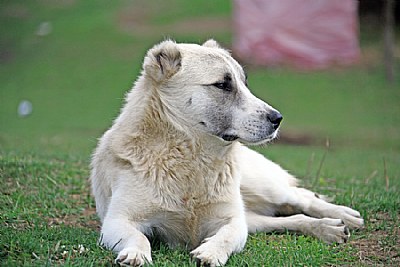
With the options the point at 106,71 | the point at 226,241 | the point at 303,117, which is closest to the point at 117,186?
the point at 226,241

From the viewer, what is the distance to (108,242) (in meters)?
4.80

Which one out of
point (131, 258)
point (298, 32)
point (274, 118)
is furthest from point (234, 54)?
point (131, 258)

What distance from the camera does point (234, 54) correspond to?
25453mm

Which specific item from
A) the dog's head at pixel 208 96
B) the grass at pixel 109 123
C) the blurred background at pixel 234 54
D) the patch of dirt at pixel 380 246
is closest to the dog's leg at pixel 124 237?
the grass at pixel 109 123

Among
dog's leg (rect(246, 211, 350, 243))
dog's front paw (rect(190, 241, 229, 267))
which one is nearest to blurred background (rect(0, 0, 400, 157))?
dog's leg (rect(246, 211, 350, 243))

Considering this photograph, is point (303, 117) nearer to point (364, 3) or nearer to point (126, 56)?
point (126, 56)

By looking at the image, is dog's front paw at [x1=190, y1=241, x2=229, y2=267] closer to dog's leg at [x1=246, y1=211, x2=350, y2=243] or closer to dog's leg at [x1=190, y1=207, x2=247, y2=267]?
dog's leg at [x1=190, y1=207, x2=247, y2=267]

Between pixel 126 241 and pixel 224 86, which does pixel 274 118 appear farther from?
pixel 126 241

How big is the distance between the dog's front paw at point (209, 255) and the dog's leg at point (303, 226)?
45.0 inches

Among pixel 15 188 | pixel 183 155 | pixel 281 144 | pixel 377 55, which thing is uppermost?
pixel 183 155

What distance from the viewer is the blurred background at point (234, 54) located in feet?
59.0

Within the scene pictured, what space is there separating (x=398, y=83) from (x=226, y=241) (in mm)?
19027

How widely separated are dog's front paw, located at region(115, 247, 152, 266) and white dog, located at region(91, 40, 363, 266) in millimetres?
391

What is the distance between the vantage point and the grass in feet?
16.7
